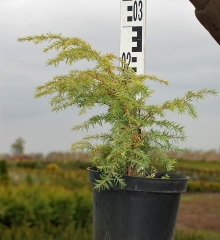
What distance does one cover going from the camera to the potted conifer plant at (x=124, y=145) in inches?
107

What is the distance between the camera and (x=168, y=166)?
2941 mm

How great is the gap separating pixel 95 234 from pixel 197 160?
39.1ft

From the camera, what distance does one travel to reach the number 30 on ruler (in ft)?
12.5

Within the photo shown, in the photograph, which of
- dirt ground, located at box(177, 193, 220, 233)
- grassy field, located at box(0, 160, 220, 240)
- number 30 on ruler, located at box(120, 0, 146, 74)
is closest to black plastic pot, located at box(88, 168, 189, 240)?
number 30 on ruler, located at box(120, 0, 146, 74)

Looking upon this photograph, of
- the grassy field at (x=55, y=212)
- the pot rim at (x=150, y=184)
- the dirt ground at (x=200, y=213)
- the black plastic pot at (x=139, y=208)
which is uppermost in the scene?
the pot rim at (x=150, y=184)

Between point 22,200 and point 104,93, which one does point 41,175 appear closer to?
point 22,200

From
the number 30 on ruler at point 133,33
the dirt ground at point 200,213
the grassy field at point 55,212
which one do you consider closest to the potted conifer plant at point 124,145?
the number 30 on ruler at point 133,33

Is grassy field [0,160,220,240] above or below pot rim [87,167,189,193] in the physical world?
below

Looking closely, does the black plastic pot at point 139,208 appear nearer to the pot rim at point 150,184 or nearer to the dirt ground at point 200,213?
the pot rim at point 150,184

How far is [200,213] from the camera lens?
8.45 meters

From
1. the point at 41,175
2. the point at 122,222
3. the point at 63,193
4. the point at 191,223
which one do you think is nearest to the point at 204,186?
the point at 191,223

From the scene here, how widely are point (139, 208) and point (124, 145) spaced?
0.45 metres

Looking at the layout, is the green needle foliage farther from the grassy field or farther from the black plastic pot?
the grassy field

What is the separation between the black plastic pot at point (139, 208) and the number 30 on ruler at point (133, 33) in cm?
133
